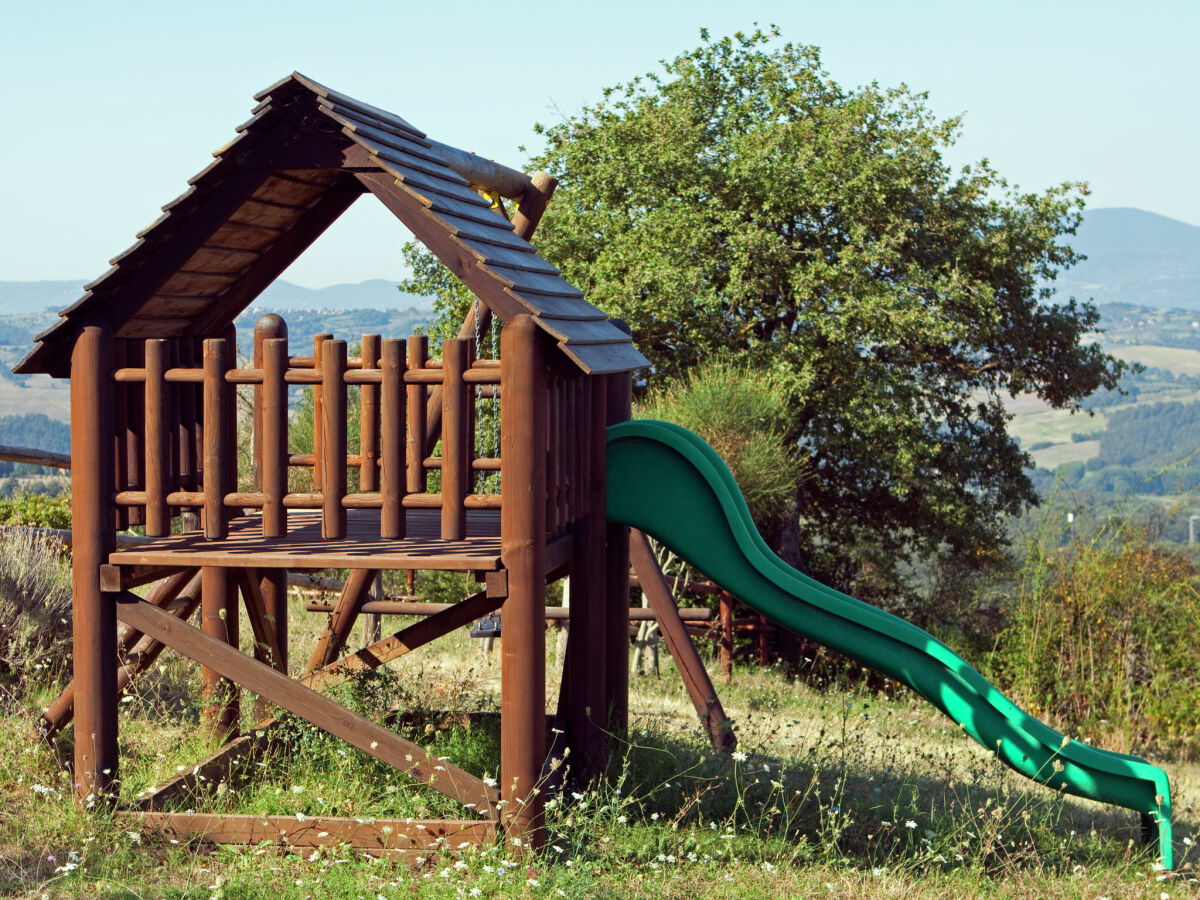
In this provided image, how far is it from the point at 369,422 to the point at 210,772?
172cm

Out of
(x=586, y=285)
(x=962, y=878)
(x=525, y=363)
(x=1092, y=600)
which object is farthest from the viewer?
(x=586, y=285)

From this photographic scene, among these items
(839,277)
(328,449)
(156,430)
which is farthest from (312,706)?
(839,277)

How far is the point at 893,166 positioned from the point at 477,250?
646 inches

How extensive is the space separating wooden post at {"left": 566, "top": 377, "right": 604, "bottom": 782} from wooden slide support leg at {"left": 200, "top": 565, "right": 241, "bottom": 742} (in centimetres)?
181

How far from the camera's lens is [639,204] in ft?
68.1

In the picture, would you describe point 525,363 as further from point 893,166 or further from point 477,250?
point 893,166

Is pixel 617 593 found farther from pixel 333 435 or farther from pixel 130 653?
pixel 130 653

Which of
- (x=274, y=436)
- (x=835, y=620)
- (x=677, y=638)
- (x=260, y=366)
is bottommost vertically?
(x=677, y=638)

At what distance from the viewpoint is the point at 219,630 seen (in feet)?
19.9

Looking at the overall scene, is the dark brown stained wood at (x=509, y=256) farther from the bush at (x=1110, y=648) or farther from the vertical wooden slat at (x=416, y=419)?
the bush at (x=1110, y=648)

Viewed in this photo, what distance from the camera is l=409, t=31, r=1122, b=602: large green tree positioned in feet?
62.1

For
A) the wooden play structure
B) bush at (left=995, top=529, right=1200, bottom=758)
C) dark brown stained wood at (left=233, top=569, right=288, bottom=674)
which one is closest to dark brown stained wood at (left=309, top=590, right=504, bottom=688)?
the wooden play structure

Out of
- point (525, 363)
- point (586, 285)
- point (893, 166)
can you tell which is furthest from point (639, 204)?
point (525, 363)

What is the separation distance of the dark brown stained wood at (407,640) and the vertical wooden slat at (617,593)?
0.78 m
